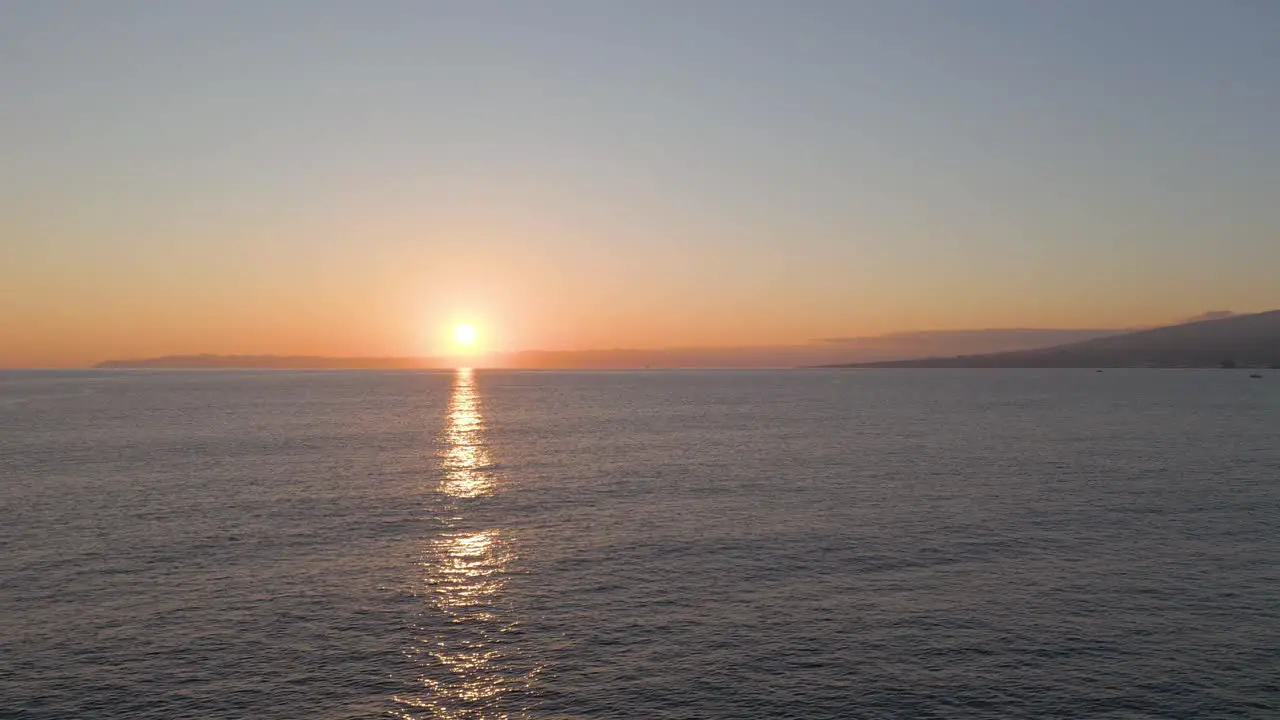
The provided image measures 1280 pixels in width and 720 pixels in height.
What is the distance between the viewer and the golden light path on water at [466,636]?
33344 mm

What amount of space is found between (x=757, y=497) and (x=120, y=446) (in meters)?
94.6

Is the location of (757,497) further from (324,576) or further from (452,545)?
(324,576)

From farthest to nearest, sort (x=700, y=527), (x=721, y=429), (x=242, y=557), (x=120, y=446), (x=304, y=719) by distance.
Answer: (x=721, y=429)
(x=120, y=446)
(x=700, y=527)
(x=242, y=557)
(x=304, y=719)

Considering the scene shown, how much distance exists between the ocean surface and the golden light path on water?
0.58ft

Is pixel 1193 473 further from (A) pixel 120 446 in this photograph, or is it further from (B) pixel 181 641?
(A) pixel 120 446

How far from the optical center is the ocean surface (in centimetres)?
3419

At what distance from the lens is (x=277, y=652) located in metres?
38.5

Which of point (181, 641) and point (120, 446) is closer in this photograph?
point (181, 641)

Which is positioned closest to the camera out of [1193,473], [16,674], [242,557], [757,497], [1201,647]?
[16,674]

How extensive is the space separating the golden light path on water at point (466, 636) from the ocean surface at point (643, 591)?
18 cm

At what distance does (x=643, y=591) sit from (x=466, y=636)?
1076cm

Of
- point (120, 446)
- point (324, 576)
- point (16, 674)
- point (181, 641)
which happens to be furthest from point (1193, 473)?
point (120, 446)

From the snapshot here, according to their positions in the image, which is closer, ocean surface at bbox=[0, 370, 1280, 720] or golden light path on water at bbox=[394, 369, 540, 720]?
golden light path on water at bbox=[394, 369, 540, 720]

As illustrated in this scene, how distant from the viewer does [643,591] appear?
1875 inches
